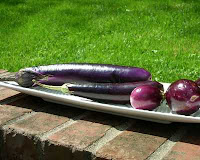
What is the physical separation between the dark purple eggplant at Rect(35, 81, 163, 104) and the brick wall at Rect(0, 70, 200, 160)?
0.06 meters

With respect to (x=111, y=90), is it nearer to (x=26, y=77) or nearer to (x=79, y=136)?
(x=79, y=136)

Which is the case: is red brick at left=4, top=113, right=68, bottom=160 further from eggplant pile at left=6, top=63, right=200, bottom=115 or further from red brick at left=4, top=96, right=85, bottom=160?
eggplant pile at left=6, top=63, right=200, bottom=115

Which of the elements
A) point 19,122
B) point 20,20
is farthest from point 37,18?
point 19,122

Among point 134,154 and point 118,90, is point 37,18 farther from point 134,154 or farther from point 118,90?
point 134,154

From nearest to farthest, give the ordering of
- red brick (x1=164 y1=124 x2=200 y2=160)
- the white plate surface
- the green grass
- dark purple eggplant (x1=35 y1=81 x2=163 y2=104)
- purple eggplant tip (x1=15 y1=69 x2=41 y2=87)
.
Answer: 1. red brick (x1=164 y1=124 x2=200 y2=160)
2. the white plate surface
3. dark purple eggplant (x1=35 y1=81 x2=163 y2=104)
4. purple eggplant tip (x1=15 y1=69 x2=41 y2=87)
5. the green grass

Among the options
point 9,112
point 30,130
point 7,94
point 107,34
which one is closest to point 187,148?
point 30,130

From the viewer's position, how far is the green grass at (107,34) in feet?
10.3

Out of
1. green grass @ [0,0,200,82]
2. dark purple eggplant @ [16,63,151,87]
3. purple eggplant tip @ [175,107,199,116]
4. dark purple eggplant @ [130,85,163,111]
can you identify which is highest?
dark purple eggplant @ [16,63,151,87]

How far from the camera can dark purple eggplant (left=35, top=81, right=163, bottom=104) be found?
1.40 meters

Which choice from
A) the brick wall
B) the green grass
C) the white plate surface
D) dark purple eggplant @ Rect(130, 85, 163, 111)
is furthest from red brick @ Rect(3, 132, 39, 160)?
the green grass

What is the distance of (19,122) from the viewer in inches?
55.4

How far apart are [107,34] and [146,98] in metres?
2.63

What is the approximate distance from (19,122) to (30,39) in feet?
8.54

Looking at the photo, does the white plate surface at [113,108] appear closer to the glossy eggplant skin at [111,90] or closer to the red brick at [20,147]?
the glossy eggplant skin at [111,90]
